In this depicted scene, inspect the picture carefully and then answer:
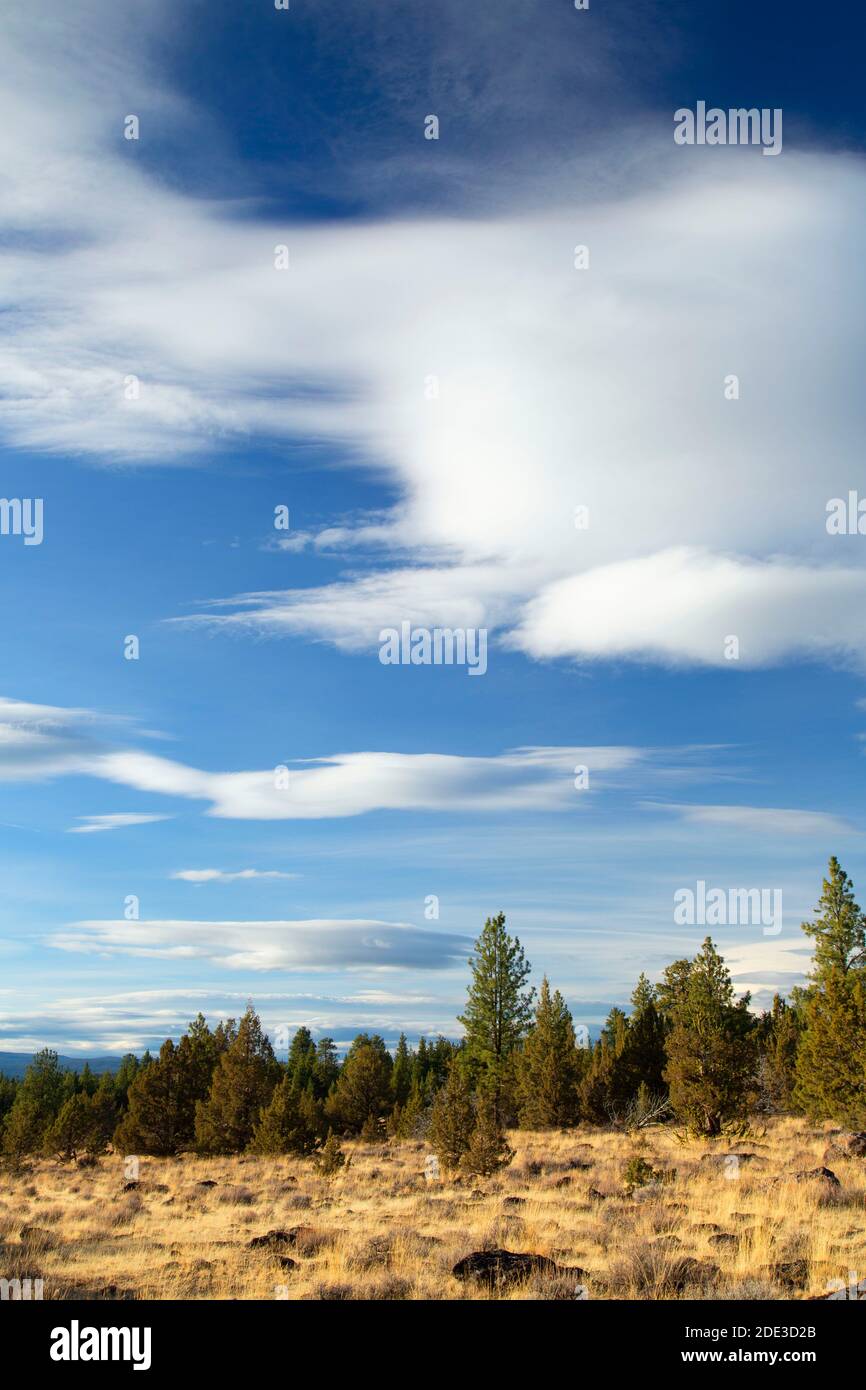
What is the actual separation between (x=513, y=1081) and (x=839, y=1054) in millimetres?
23152

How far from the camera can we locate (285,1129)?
38969 millimetres

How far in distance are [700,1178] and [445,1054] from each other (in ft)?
191

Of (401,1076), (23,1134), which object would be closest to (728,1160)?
(23,1134)

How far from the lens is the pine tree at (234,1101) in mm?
40500

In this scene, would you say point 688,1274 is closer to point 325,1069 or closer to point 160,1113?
point 160,1113

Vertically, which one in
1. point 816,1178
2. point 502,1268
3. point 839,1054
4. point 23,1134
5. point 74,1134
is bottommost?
point 74,1134

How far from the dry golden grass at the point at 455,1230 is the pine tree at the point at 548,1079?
33.3ft

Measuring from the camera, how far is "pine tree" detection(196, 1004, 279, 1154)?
4050cm

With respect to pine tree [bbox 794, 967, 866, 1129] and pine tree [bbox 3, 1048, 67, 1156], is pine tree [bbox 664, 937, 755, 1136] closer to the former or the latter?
pine tree [bbox 794, 967, 866, 1129]

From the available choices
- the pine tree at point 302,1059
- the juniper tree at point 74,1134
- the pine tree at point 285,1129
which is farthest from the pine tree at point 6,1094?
the pine tree at point 285,1129

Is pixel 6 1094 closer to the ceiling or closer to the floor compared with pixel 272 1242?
closer to the floor
